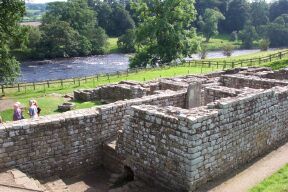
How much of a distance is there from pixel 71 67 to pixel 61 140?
186 feet

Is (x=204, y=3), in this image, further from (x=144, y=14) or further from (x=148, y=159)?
(x=148, y=159)

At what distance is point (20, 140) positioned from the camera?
1118 cm

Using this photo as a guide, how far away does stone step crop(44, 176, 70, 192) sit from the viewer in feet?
36.3

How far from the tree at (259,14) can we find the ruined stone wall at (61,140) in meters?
113

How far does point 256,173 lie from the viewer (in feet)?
37.4

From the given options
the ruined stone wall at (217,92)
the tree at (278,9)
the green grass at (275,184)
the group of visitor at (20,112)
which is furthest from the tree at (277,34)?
the green grass at (275,184)

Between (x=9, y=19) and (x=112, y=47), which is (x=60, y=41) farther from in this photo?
(x=9, y=19)

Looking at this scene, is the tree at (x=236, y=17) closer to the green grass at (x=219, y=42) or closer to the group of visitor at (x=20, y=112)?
the green grass at (x=219, y=42)

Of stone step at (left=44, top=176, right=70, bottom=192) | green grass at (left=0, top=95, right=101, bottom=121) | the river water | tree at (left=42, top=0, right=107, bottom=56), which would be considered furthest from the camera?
tree at (left=42, top=0, right=107, bottom=56)

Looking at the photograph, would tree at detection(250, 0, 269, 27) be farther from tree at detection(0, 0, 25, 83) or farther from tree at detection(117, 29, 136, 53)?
tree at detection(0, 0, 25, 83)

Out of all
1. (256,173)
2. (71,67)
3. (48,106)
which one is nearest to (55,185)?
(256,173)

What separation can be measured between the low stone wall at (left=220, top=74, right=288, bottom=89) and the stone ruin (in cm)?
270

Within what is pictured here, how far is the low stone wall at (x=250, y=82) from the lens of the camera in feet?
55.4

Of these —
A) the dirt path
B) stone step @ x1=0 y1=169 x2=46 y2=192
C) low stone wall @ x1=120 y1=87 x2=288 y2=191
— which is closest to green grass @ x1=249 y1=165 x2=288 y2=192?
the dirt path
